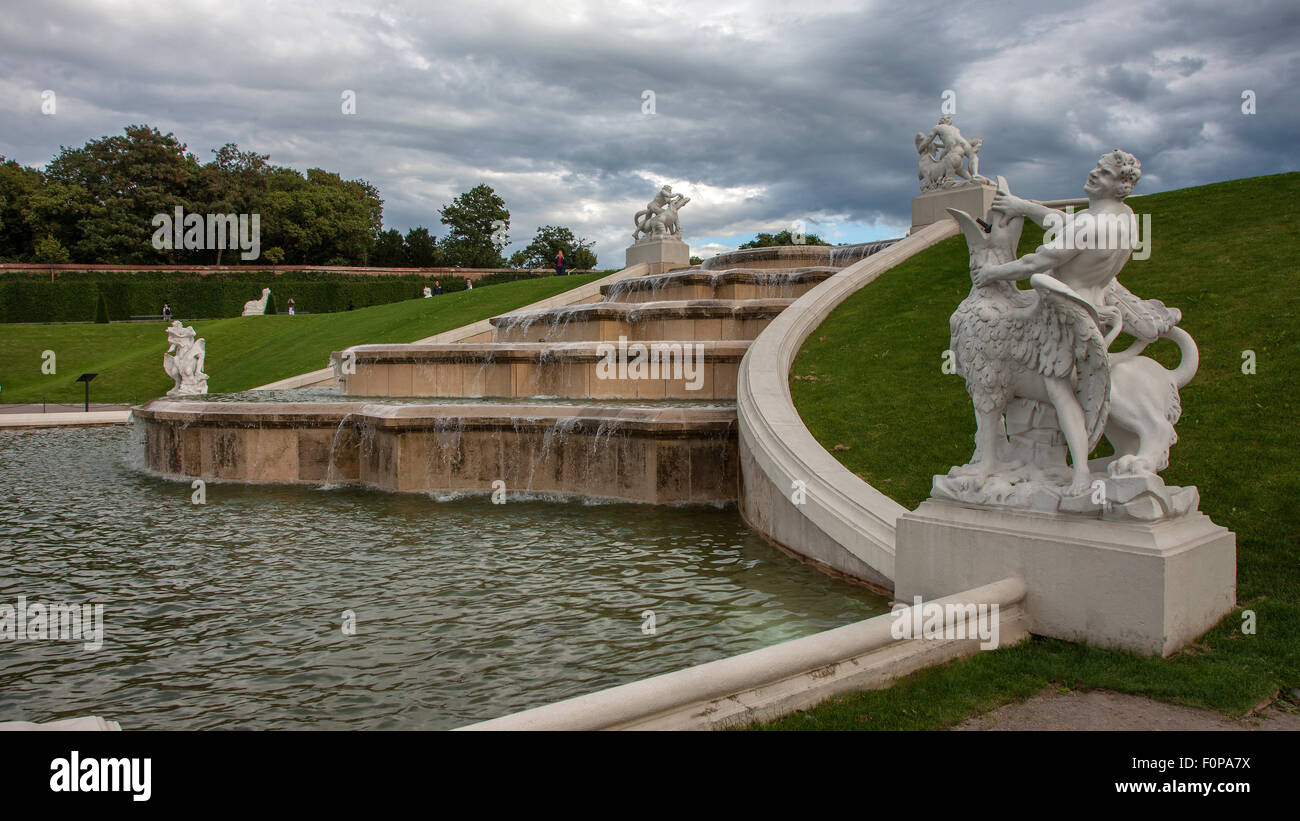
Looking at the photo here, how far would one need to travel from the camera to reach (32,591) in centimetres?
677

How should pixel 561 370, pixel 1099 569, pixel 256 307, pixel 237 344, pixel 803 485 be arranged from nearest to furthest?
pixel 1099 569, pixel 803 485, pixel 561 370, pixel 237 344, pixel 256 307

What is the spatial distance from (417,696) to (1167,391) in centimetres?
461

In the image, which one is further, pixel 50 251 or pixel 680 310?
pixel 50 251

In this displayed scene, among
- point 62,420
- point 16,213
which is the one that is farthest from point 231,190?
point 62,420

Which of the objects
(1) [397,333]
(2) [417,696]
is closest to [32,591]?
(2) [417,696]

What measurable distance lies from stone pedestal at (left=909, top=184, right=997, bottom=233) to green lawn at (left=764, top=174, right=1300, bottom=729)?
2.27 m

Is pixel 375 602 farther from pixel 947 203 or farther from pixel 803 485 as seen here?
pixel 947 203

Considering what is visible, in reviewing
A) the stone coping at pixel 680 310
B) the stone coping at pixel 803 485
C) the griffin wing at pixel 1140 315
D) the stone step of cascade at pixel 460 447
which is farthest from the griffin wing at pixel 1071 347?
the stone coping at pixel 680 310

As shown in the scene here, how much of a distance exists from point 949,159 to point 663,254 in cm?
902

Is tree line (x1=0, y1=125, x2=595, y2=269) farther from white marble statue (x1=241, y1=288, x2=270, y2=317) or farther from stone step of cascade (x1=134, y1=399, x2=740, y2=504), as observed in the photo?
stone step of cascade (x1=134, y1=399, x2=740, y2=504)

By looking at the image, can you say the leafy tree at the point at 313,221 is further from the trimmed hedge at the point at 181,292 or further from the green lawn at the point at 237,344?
the green lawn at the point at 237,344

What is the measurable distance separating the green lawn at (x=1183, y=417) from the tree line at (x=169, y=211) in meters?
46.9

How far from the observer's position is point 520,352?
49.2 ft
